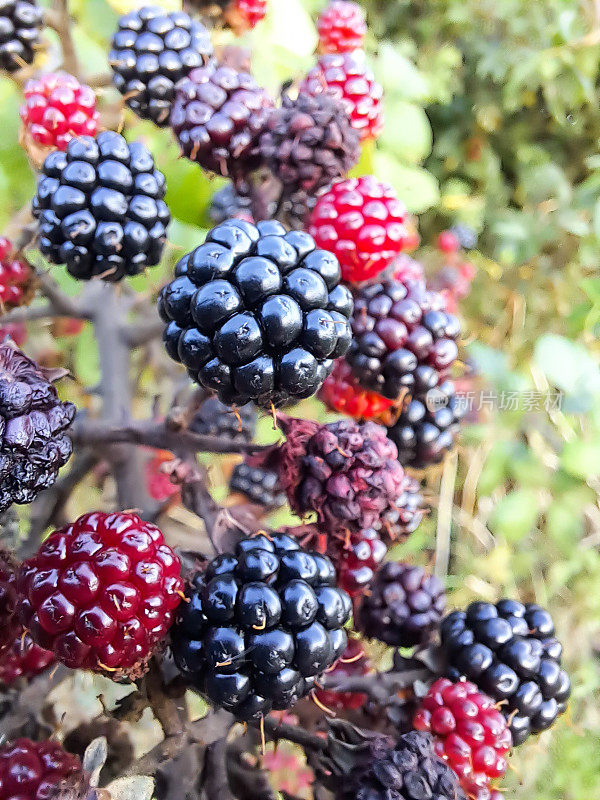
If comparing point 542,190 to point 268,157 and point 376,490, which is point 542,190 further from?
point 376,490

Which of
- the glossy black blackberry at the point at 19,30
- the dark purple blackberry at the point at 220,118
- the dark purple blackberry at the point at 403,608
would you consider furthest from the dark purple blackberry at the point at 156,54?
the dark purple blackberry at the point at 403,608

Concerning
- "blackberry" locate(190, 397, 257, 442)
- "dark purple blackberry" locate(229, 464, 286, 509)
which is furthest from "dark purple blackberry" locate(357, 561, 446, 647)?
"blackberry" locate(190, 397, 257, 442)

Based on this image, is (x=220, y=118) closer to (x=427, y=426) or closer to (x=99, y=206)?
(x=99, y=206)

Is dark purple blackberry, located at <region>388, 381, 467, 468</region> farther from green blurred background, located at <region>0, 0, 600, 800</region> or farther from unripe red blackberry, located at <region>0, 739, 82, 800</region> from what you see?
unripe red blackberry, located at <region>0, 739, 82, 800</region>

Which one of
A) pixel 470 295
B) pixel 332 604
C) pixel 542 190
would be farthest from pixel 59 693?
pixel 542 190

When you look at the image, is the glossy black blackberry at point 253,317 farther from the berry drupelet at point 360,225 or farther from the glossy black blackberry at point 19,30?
the glossy black blackberry at point 19,30
